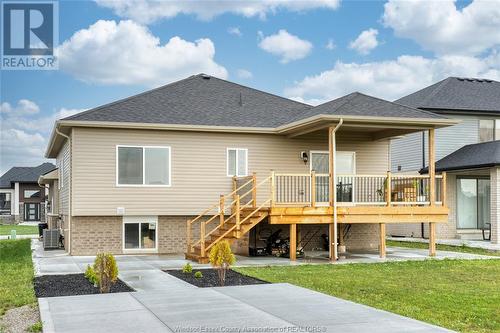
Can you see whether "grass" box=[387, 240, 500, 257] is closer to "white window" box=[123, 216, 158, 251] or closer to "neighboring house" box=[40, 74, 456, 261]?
"neighboring house" box=[40, 74, 456, 261]

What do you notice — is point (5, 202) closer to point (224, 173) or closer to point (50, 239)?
point (50, 239)

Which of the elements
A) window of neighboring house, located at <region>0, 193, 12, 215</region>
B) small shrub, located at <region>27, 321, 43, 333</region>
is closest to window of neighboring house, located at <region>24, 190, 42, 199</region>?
window of neighboring house, located at <region>0, 193, 12, 215</region>

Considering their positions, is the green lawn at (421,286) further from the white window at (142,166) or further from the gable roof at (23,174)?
the gable roof at (23,174)

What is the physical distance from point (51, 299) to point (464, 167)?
658 inches

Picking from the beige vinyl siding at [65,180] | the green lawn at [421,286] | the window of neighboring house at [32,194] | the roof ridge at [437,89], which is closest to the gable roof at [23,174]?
the window of neighboring house at [32,194]

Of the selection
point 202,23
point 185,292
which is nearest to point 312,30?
point 202,23

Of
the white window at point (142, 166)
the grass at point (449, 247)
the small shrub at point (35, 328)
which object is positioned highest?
the white window at point (142, 166)

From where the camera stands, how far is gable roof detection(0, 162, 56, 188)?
5969cm

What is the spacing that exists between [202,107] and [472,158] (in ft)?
33.2

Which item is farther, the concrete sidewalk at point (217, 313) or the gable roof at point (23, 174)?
the gable roof at point (23, 174)

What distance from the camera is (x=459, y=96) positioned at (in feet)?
85.8

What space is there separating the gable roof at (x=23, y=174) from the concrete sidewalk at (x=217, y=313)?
171 ft

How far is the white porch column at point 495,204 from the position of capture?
71.5 ft

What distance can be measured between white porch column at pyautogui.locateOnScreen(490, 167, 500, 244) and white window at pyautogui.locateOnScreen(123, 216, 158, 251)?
11.6 metres
